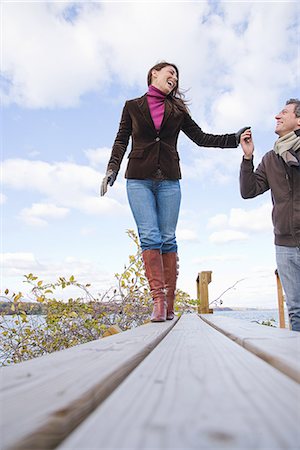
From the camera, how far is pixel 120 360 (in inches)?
31.6

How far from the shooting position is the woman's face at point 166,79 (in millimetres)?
2928

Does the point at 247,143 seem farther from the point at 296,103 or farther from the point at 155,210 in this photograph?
the point at 155,210

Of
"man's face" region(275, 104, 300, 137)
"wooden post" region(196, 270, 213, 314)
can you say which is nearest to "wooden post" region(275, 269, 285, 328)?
"wooden post" region(196, 270, 213, 314)

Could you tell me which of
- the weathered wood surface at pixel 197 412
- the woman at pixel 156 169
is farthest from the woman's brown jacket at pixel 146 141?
the weathered wood surface at pixel 197 412

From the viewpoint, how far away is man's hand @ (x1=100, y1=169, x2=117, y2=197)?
287 centimetres

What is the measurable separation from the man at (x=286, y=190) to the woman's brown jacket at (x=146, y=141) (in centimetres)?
50

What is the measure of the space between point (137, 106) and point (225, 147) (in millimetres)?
737

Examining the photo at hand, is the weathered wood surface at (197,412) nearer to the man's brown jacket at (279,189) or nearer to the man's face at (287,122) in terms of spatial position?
the man's brown jacket at (279,189)

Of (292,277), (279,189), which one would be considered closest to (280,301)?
(292,277)

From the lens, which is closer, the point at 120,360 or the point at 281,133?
the point at 120,360

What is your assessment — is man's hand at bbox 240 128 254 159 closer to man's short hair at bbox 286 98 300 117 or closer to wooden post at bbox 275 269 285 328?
man's short hair at bbox 286 98 300 117

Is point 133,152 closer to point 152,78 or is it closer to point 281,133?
point 152,78

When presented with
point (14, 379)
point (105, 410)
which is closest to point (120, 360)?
point (14, 379)

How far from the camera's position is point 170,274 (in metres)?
3.01
